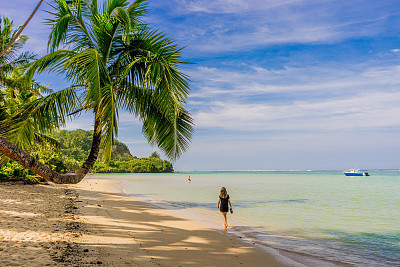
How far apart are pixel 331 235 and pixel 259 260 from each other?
15.7 ft

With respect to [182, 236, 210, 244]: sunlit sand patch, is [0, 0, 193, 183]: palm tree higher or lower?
higher

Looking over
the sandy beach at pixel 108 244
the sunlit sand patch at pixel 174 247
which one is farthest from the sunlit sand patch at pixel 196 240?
the sunlit sand patch at pixel 174 247

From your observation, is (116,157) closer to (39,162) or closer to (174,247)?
(174,247)

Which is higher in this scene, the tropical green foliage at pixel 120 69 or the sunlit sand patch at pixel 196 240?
the tropical green foliage at pixel 120 69

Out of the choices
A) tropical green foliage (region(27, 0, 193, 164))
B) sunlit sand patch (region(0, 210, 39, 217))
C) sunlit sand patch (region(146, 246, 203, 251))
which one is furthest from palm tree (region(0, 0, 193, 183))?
sunlit sand patch (region(0, 210, 39, 217))

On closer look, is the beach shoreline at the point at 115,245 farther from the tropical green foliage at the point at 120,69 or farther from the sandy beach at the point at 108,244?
the tropical green foliage at the point at 120,69

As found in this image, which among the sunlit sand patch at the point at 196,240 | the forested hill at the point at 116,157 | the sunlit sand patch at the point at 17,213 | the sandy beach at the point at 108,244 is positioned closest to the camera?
the sandy beach at the point at 108,244

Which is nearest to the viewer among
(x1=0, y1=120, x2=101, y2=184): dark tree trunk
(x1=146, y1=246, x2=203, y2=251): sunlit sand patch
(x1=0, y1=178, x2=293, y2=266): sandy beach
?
(x1=0, y1=120, x2=101, y2=184): dark tree trunk

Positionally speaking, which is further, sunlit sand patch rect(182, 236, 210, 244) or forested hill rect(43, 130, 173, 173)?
forested hill rect(43, 130, 173, 173)

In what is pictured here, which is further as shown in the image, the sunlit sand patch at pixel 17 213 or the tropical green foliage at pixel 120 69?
the sunlit sand patch at pixel 17 213

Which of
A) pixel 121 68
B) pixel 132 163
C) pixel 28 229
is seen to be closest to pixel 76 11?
pixel 121 68

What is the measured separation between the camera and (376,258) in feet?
23.4

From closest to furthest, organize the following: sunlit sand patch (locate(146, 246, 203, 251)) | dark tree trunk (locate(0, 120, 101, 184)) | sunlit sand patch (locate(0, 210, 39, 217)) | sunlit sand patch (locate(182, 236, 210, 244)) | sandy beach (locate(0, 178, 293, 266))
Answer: dark tree trunk (locate(0, 120, 101, 184)) < sandy beach (locate(0, 178, 293, 266)) < sunlit sand patch (locate(146, 246, 203, 251)) < sunlit sand patch (locate(182, 236, 210, 244)) < sunlit sand patch (locate(0, 210, 39, 217))

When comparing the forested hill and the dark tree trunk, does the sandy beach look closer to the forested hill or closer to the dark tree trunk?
the dark tree trunk
